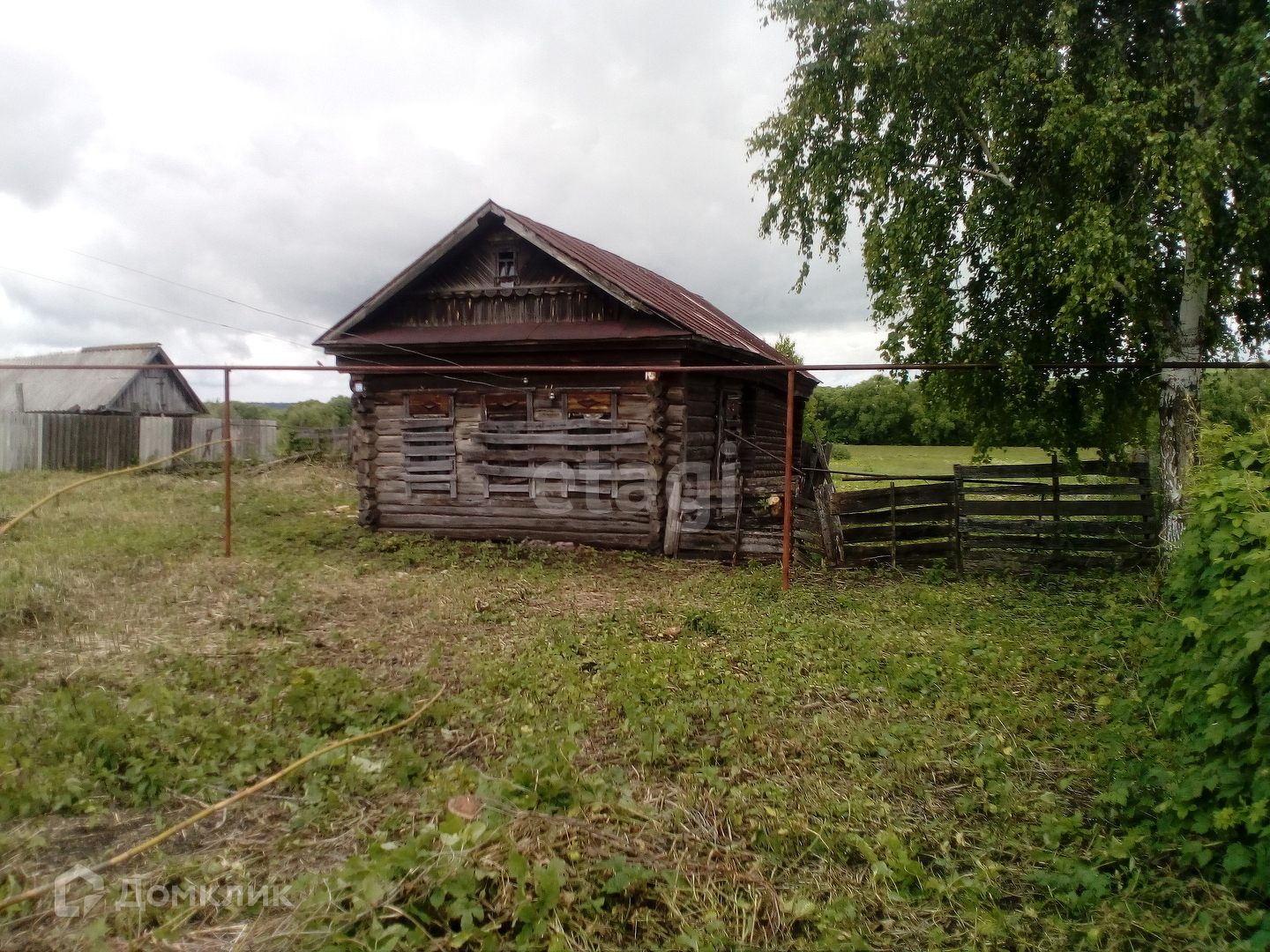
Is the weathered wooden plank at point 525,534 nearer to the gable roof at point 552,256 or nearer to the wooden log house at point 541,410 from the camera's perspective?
the wooden log house at point 541,410

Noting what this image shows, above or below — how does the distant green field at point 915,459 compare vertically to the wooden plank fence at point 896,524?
above

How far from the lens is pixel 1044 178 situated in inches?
373

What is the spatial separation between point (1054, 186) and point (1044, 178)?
0.82 feet

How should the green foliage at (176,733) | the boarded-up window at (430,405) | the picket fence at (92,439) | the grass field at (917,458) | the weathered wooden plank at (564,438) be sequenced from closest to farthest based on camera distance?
the green foliage at (176,733) < the weathered wooden plank at (564,438) < the boarded-up window at (430,405) < the picket fence at (92,439) < the grass field at (917,458)

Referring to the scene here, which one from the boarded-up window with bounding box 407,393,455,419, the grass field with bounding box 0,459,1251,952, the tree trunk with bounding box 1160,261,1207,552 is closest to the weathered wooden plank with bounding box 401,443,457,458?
the boarded-up window with bounding box 407,393,455,419

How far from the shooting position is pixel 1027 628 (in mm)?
7367

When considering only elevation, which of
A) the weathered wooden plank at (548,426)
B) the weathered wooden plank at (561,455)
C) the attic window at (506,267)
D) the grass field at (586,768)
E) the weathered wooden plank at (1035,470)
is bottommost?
the grass field at (586,768)

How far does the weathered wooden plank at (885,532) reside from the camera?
33.0 feet

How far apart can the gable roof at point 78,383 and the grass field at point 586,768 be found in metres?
19.2

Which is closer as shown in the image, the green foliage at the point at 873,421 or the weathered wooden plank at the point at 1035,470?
the weathered wooden plank at the point at 1035,470

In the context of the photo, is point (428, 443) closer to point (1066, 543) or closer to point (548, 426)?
point (548, 426)

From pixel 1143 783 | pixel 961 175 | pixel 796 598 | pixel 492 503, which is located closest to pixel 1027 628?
pixel 796 598

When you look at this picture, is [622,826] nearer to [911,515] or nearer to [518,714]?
[518,714]

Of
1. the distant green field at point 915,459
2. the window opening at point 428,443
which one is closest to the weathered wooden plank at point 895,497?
the window opening at point 428,443
